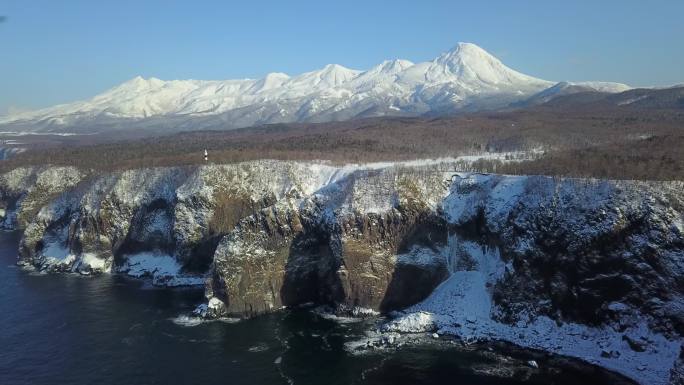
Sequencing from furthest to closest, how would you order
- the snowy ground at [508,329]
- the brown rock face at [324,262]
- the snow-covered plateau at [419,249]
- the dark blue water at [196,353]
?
the brown rock face at [324,262]
the snow-covered plateau at [419,249]
the snowy ground at [508,329]
the dark blue water at [196,353]

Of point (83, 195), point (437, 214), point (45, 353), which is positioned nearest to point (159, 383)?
point (45, 353)

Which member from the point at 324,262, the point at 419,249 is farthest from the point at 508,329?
the point at 324,262

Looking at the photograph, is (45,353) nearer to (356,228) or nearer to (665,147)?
(356,228)

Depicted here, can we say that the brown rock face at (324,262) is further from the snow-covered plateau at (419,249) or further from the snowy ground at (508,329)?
the snowy ground at (508,329)

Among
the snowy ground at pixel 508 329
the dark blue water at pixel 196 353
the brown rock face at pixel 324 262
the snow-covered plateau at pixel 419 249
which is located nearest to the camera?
the dark blue water at pixel 196 353

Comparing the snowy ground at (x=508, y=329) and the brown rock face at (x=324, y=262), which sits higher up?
the brown rock face at (x=324, y=262)

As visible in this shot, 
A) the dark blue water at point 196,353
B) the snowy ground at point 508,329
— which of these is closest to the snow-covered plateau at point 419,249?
the snowy ground at point 508,329

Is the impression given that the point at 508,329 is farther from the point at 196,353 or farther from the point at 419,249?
the point at 196,353
